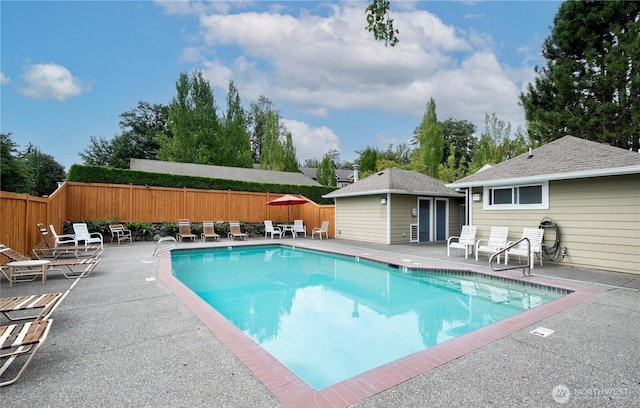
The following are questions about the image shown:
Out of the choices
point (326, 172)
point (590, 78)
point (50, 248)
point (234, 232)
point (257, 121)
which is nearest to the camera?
point (50, 248)

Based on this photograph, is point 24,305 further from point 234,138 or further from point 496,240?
point 234,138

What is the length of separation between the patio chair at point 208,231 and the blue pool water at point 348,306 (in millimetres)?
4547

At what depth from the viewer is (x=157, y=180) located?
47.7ft

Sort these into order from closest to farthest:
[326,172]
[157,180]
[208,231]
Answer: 1. [208,231]
2. [157,180]
3. [326,172]

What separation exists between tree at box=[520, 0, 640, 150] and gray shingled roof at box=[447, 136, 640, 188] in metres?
6.88

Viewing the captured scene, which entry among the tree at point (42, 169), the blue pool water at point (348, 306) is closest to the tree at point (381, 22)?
the blue pool water at point (348, 306)

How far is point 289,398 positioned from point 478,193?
29.5 feet

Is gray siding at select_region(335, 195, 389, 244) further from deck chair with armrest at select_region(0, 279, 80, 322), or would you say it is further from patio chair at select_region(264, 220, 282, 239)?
deck chair with armrest at select_region(0, 279, 80, 322)

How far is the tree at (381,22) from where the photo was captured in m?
3.77

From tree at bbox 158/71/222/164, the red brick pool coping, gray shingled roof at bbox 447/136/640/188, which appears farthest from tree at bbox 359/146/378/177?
the red brick pool coping

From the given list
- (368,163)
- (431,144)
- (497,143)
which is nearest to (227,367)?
(431,144)

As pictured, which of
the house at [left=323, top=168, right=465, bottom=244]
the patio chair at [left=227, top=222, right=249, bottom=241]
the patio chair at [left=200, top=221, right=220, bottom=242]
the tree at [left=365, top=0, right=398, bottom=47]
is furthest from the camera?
the patio chair at [left=227, top=222, right=249, bottom=241]

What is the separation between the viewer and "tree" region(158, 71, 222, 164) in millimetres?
27031

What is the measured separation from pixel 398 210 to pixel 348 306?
305 inches
